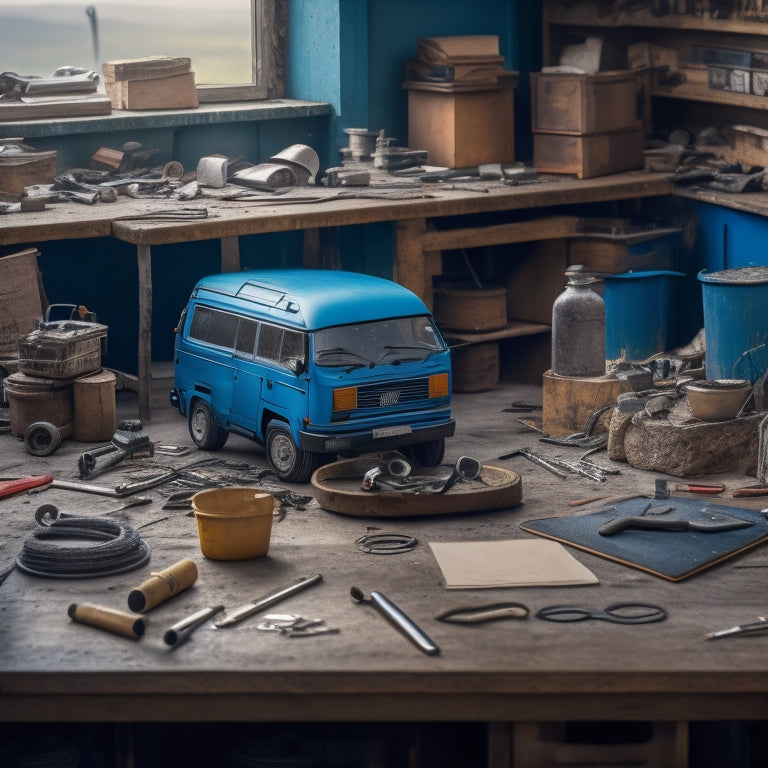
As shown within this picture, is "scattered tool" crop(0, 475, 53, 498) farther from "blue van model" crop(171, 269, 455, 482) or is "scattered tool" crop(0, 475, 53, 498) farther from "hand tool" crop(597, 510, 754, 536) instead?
"hand tool" crop(597, 510, 754, 536)

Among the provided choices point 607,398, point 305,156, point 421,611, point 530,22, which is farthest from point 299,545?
point 530,22

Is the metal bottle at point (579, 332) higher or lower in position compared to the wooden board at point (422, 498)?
higher

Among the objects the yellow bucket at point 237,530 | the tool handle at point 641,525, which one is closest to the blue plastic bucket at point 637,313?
the tool handle at point 641,525

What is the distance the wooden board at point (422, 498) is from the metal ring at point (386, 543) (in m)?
0.33

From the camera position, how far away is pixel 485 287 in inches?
504

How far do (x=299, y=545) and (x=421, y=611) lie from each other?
50.7 inches

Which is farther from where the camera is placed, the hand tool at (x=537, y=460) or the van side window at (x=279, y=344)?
the hand tool at (x=537, y=460)

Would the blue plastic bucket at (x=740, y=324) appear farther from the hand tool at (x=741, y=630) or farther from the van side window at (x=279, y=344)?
the hand tool at (x=741, y=630)

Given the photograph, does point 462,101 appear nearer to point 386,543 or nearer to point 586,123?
point 586,123

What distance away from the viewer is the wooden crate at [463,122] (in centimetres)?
1250

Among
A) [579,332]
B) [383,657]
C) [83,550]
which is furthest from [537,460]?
[383,657]

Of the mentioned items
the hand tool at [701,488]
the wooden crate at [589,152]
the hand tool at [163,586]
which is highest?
the wooden crate at [589,152]

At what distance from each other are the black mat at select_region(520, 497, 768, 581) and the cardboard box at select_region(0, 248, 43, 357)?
15.7ft

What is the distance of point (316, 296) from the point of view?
31.4 ft
